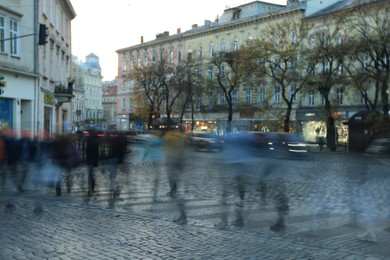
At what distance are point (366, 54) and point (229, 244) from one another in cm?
3662

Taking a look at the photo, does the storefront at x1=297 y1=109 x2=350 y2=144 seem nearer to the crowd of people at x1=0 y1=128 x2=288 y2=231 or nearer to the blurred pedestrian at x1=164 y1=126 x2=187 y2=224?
the crowd of people at x1=0 y1=128 x2=288 y2=231

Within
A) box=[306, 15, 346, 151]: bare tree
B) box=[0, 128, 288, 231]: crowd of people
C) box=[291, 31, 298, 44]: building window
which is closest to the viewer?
box=[0, 128, 288, 231]: crowd of people

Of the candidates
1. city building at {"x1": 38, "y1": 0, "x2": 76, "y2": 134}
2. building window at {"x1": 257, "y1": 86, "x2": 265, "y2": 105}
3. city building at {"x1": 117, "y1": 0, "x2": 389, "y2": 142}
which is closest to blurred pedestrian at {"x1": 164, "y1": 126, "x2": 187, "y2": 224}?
city building at {"x1": 38, "y1": 0, "x2": 76, "y2": 134}

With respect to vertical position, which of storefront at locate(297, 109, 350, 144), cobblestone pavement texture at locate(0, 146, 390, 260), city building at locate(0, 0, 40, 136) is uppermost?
city building at locate(0, 0, 40, 136)

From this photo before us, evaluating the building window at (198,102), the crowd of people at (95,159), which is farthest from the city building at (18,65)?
the building window at (198,102)

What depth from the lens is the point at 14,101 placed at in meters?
27.3

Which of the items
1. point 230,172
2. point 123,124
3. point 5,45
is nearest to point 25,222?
point 230,172

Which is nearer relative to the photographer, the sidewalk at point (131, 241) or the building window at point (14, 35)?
the sidewalk at point (131, 241)

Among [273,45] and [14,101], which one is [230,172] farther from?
[273,45]

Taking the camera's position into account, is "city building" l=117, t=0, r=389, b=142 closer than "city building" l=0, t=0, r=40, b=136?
No

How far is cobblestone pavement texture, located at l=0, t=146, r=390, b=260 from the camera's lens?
7262 mm

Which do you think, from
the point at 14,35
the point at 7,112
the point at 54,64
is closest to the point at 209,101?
the point at 54,64

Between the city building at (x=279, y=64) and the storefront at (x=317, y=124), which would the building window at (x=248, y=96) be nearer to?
the city building at (x=279, y=64)

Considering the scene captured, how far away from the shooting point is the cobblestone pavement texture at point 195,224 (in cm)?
726
